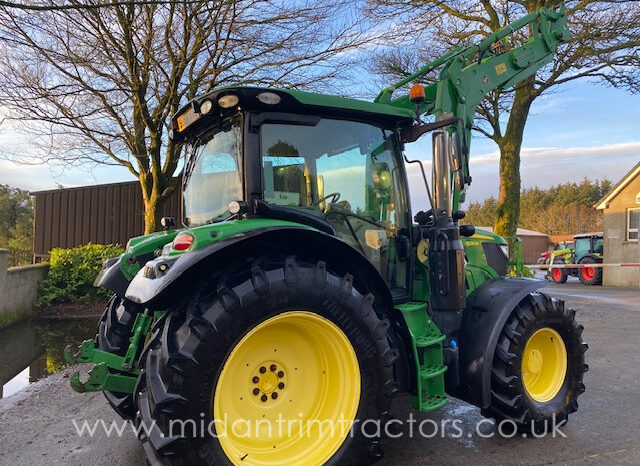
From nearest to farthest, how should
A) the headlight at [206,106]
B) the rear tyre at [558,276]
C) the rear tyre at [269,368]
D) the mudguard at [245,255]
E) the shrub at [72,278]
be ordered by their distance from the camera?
the rear tyre at [269,368] → the mudguard at [245,255] → the headlight at [206,106] → the shrub at [72,278] → the rear tyre at [558,276]

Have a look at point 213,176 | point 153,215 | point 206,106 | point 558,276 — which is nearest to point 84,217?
point 153,215

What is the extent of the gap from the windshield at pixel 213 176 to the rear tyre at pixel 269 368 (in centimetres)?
76

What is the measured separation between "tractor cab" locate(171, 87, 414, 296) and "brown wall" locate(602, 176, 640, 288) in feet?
53.7

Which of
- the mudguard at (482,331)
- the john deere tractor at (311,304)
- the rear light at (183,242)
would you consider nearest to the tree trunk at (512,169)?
the john deere tractor at (311,304)

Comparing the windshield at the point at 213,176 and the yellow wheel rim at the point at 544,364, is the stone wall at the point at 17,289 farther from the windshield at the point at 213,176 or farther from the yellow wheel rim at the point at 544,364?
the yellow wheel rim at the point at 544,364

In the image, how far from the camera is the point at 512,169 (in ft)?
41.3

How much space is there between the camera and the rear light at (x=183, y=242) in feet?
8.27

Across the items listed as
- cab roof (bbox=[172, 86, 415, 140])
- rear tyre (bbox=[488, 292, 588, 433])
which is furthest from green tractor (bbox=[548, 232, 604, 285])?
cab roof (bbox=[172, 86, 415, 140])

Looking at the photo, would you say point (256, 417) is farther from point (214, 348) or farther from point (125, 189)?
point (125, 189)

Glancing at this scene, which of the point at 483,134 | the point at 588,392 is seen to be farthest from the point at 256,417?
the point at 483,134

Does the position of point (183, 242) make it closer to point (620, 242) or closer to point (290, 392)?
point (290, 392)

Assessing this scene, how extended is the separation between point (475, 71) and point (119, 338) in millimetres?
3822

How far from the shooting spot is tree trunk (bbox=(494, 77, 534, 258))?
489 inches

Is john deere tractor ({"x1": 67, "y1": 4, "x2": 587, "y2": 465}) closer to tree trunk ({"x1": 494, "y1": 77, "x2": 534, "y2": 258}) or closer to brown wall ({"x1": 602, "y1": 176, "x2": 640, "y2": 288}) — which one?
tree trunk ({"x1": 494, "y1": 77, "x2": 534, "y2": 258})
